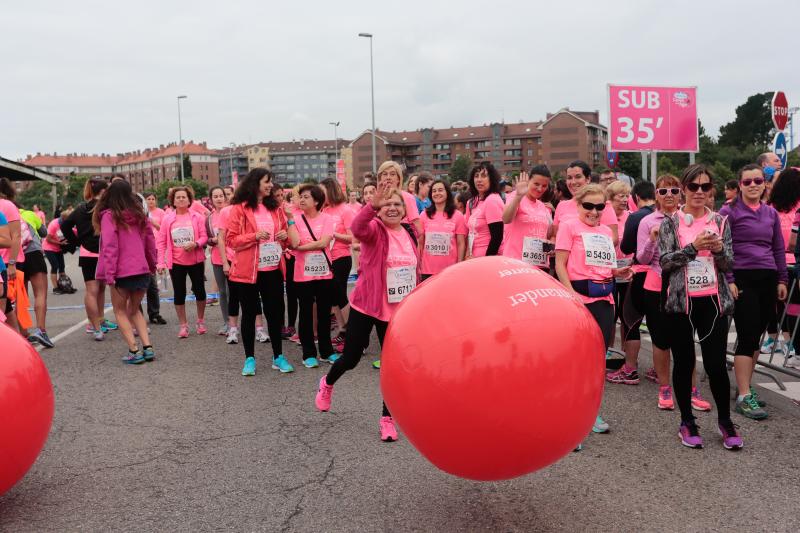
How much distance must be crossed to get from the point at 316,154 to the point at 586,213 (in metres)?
176

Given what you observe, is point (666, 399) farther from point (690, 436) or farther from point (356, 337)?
point (356, 337)

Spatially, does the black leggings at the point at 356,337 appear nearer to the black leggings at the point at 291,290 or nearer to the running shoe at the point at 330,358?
the running shoe at the point at 330,358

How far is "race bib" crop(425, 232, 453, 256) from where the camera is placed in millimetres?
7484

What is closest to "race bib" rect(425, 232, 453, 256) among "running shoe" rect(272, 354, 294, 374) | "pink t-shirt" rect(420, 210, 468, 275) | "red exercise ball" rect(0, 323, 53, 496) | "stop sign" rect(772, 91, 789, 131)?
"pink t-shirt" rect(420, 210, 468, 275)

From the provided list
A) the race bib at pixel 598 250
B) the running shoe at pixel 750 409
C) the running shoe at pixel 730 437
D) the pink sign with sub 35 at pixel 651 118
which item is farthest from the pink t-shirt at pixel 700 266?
the pink sign with sub 35 at pixel 651 118

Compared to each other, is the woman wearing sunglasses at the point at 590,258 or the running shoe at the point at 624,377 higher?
the woman wearing sunglasses at the point at 590,258

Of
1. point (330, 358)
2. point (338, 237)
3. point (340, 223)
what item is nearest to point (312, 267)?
point (338, 237)

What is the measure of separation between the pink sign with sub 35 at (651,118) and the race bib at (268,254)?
29.3 ft

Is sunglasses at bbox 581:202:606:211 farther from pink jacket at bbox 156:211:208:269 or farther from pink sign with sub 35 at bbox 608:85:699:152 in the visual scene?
pink sign with sub 35 at bbox 608:85:699:152

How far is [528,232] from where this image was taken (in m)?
6.18

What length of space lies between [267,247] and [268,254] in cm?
8

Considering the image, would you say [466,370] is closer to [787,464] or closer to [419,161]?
[787,464]

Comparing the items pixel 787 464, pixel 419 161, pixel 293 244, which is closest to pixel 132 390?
pixel 293 244

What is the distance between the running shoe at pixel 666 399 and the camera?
18.0 ft
